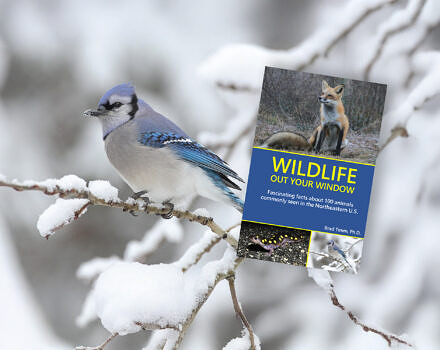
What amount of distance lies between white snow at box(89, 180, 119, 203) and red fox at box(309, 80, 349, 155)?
31 cm

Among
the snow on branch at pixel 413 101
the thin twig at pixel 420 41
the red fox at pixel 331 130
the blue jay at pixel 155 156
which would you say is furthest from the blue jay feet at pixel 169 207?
the thin twig at pixel 420 41

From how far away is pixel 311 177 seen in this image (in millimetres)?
693

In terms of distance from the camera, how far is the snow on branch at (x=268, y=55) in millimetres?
744

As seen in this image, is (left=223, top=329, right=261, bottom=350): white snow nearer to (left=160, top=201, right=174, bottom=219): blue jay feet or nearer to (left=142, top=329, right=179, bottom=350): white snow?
(left=142, top=329, right=179, bottom=350): white snow

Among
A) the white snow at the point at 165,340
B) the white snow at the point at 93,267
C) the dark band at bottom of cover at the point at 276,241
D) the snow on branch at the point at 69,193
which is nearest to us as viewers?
the snow on branch at the point at 69,193

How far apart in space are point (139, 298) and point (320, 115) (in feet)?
1.19

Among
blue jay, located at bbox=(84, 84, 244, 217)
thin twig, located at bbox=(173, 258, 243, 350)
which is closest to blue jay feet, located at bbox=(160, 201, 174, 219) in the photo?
blue jay, located at bbox=(84, 84, 244, 217)

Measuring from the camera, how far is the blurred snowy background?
2.53ft

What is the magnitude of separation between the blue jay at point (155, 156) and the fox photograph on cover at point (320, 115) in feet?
0.30

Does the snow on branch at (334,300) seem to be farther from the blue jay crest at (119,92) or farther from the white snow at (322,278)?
the blue jay crest at (119,92)

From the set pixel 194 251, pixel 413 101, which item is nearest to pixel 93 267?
pixel 194 251

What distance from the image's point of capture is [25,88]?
81cm

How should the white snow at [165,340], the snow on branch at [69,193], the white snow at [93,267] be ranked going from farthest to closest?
the white snow at [93,267]
the white snow at [165,340]
the snow on branch at [69,193]

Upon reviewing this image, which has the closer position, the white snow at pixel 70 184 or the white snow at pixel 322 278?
the white snow at pixel 70 184
